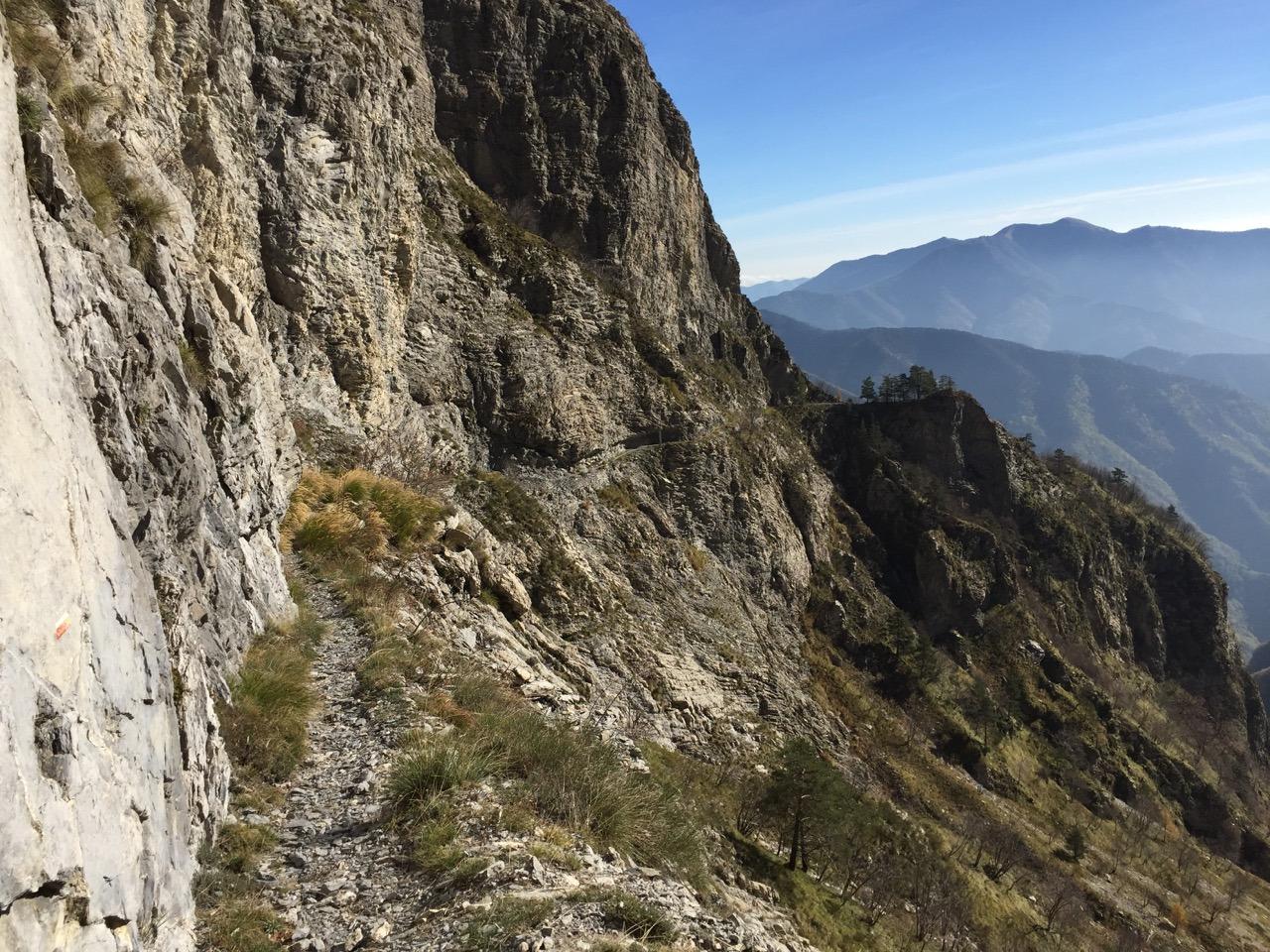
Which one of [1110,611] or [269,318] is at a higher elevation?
[269,318]

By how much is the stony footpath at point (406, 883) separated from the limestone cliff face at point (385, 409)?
97cm

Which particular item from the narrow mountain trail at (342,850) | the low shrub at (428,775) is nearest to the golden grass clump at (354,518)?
the narrow mountain trail at (342,850)

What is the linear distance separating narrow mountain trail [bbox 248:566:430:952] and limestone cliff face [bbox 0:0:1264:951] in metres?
0.90

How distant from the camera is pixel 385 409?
30703 mm

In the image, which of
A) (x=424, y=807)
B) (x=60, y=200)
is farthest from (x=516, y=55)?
(x=424, y=807)

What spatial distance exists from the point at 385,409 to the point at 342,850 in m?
25.7

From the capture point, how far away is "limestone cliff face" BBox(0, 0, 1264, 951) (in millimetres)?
5105

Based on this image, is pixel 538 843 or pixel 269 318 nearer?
pixel 538 843

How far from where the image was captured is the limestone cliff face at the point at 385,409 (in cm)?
511

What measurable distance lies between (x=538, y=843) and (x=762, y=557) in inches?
1799

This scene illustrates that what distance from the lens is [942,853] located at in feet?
127

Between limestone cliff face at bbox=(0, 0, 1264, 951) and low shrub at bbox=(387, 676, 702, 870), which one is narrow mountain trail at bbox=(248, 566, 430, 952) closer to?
low shrub at bbox=(387, 676, 702, 870)

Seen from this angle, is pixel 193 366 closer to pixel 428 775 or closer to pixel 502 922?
pixel 428 775

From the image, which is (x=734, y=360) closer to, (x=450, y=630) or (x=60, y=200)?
(x=450, y=630)
